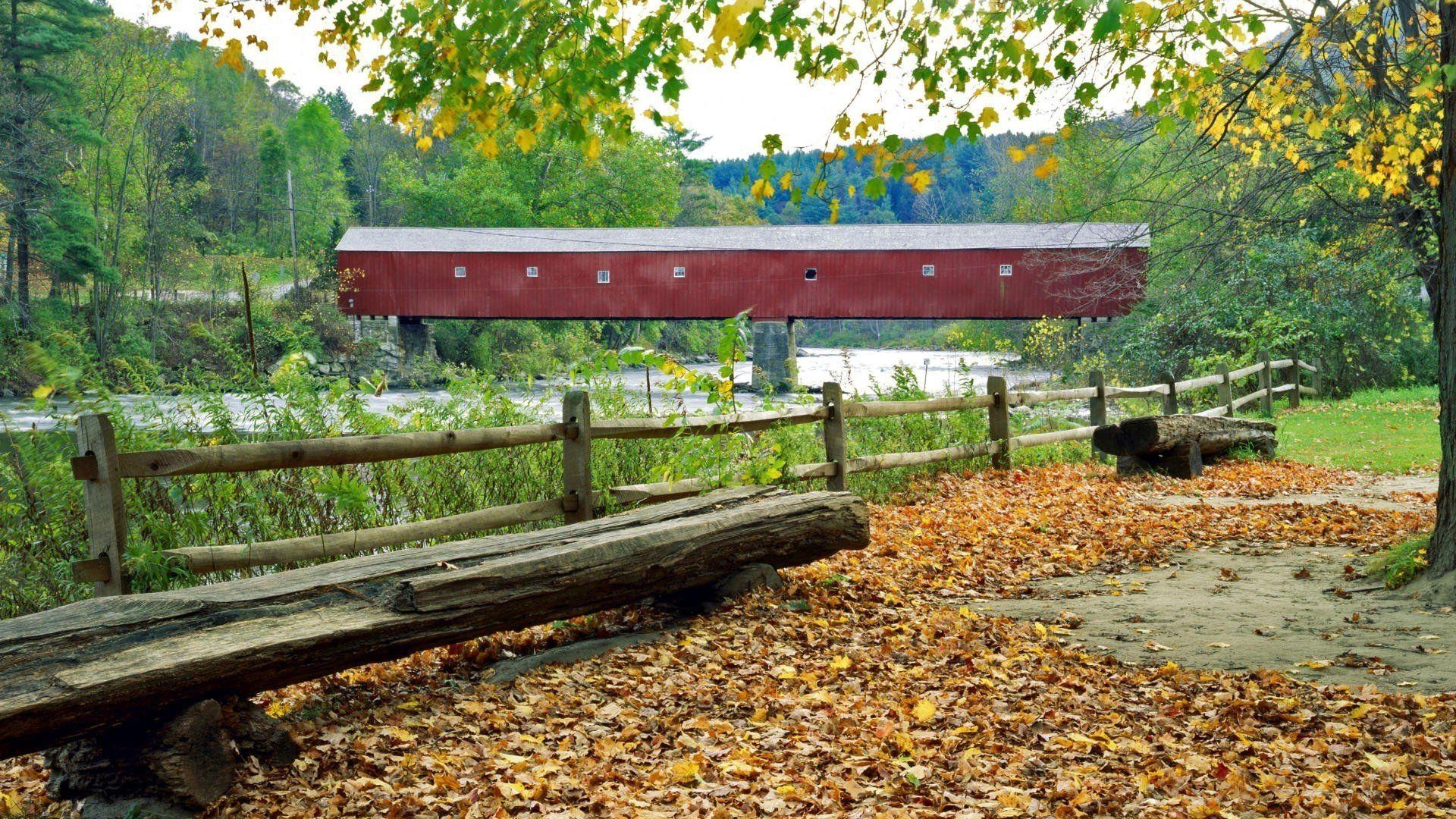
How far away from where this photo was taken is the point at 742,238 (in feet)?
101

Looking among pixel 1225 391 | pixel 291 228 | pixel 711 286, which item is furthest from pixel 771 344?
pixel 291 228

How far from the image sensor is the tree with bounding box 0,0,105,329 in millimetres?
25000

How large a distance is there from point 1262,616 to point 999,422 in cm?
536

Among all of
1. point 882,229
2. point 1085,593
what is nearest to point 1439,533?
point 1085,593

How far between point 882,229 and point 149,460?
1109 inches

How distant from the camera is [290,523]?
5.88 metres

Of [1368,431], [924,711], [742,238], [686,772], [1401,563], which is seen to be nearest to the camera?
[686,772]

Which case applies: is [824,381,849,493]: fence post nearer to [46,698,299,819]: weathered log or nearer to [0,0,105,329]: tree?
[46,698,299,819]: weathered log

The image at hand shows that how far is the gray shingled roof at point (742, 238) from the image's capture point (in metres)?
29.1

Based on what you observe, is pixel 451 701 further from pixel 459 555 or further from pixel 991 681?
pixel 991 681

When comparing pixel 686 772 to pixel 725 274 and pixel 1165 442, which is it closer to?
pixel 1165 442

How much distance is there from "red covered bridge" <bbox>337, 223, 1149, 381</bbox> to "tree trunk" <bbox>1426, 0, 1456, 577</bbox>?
22.7 meters

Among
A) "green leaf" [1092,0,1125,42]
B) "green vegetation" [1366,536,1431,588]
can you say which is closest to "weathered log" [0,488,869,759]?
"green leaf" [1092,0,1125,42]

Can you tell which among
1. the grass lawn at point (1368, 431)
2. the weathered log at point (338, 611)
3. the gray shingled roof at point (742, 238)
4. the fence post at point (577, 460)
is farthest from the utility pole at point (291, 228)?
the weathered log at point (338, 611)
